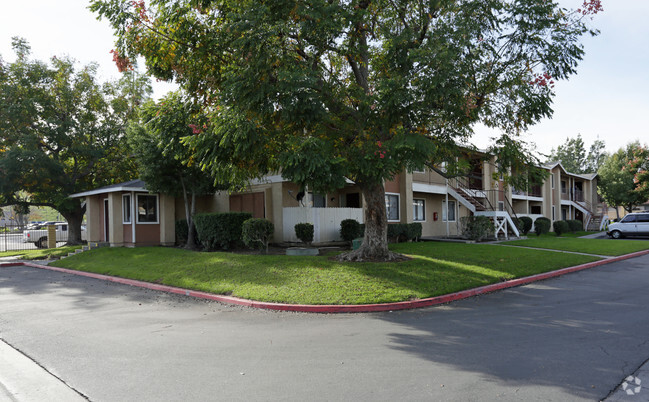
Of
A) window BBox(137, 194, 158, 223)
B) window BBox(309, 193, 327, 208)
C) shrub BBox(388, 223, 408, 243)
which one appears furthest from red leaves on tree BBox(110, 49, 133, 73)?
shrub BBox(388, 223, 408, 243)

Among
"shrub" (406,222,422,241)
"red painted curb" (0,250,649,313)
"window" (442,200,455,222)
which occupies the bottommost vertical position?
"red painted curb" (0,250,649,313)

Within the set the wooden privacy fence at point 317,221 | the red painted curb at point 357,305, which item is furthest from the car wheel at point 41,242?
the wooden privacy fence at point 317,221

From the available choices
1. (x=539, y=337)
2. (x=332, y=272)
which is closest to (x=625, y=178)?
(x=332, y=272)

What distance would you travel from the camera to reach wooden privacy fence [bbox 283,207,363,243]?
1964 centimetres

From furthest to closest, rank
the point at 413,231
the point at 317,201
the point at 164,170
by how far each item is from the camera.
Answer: the point at 413,231, the point at 317,201, the point at 164,170

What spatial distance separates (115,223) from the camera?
22609 mm

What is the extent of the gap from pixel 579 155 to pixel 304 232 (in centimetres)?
8067

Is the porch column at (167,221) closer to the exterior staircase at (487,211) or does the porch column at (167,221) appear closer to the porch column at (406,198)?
the porch column at (406,198)

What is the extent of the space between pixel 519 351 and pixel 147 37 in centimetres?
1152

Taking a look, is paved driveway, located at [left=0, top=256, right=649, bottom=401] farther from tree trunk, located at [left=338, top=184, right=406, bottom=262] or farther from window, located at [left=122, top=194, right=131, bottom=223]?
window, located at [left=122, top=194, right=131, bottom=223]

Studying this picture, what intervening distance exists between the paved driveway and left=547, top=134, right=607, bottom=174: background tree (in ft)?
261

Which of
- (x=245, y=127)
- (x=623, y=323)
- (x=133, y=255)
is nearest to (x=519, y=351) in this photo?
(x=623, y=323)

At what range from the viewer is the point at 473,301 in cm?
960

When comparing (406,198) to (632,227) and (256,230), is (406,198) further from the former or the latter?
(632,227)
